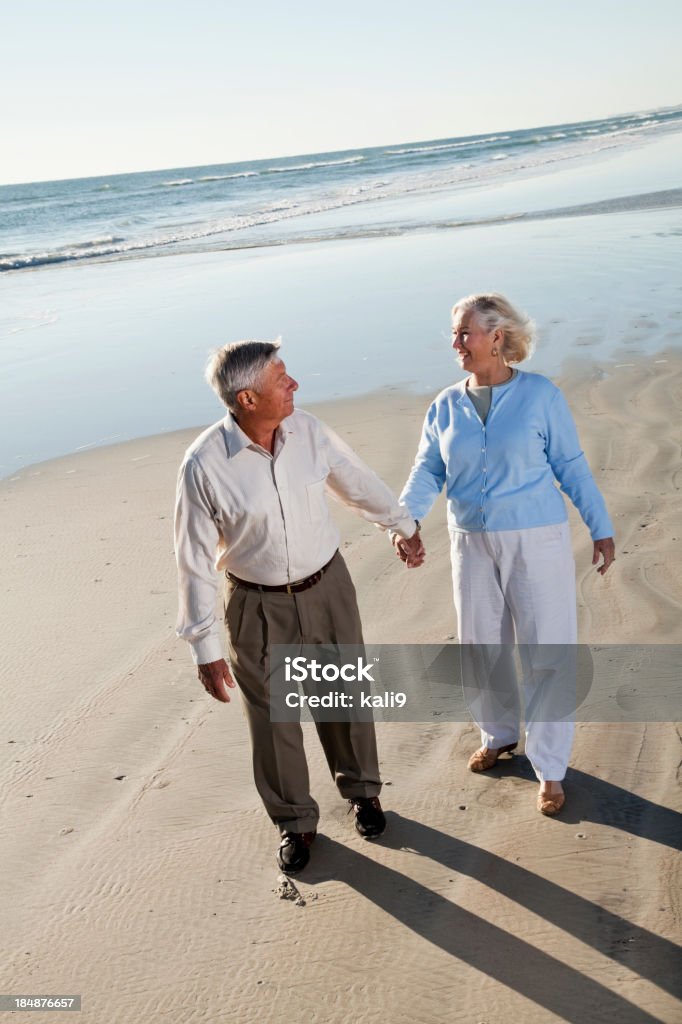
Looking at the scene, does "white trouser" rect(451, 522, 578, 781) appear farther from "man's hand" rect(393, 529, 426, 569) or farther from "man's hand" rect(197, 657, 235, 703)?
"man's hand" rect(197, 657, 235, 703)

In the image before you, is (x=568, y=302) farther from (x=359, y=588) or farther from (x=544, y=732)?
(x=544, y=732)

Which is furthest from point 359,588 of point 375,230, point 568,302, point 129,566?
point 375,230

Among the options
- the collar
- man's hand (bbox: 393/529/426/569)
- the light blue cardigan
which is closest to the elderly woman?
the light blue cardigan

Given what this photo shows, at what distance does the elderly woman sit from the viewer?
3678 millimetres

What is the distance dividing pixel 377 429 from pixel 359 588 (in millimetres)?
3003

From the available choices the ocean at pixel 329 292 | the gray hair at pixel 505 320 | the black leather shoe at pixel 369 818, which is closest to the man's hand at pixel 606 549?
the gray hair at pixel 505 320

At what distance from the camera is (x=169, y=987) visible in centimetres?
311

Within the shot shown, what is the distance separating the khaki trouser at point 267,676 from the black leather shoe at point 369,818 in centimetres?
3

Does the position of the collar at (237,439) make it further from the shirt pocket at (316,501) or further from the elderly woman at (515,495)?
the elderly woman at (515,495)

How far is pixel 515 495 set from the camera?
12.1 ft

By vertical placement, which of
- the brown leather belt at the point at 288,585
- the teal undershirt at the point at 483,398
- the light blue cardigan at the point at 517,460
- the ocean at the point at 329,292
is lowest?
the ocean at the point at 329,292

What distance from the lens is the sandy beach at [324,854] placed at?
3.03 metres

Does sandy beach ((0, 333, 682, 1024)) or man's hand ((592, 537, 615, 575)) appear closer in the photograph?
sandy beach ((0, 333, 682, 1024))

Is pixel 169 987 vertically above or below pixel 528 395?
below
